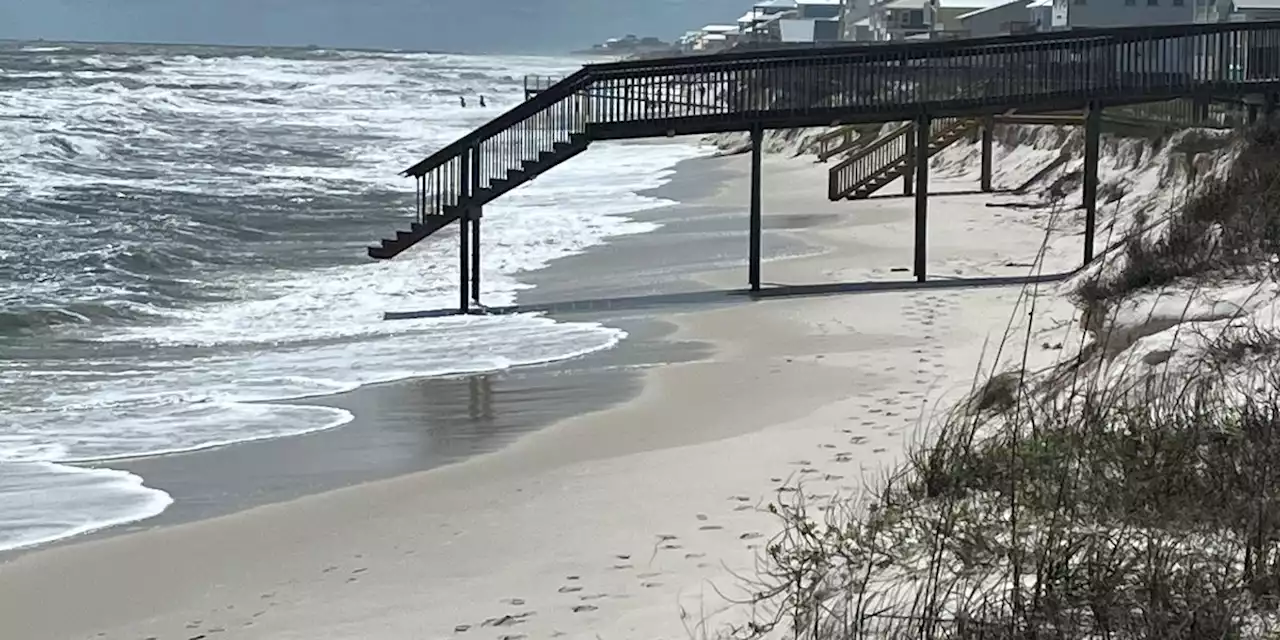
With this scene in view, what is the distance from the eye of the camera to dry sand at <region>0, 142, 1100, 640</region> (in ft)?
23.6

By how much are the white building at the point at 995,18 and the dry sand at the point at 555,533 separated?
5410 centimetres

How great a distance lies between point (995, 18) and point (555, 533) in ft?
207

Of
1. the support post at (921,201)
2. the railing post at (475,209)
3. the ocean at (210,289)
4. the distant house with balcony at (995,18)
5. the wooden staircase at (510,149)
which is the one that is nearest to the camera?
the ocean at (210,289)

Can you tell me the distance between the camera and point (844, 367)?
1374 centimetres

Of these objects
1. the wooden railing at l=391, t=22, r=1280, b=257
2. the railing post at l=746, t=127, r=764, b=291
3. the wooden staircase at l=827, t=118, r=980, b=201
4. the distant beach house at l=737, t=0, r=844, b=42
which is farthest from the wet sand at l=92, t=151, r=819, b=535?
the distant beach house at l=737, t=0, r=844, b=42

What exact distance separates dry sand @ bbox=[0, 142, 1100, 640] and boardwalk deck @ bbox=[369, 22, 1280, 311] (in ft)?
21.6

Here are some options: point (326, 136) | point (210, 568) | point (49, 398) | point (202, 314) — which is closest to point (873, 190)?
point (202, 314)

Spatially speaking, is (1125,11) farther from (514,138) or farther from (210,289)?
(210,289)

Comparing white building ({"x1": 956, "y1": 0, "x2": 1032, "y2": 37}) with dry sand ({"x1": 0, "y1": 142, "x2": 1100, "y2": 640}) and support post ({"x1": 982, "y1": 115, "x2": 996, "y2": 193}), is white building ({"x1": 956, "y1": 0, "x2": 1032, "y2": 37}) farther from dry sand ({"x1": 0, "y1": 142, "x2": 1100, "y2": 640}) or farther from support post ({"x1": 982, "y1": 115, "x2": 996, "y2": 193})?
dry sand ({"x1": 0, "y1": 142, "x2": 1100, "y2": 640})

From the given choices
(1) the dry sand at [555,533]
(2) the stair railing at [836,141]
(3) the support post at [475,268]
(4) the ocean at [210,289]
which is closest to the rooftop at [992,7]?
(4) the ocean at [210,289]

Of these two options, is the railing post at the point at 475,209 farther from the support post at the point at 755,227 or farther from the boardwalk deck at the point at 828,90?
the support post at the point at 755,227

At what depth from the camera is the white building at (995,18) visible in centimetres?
6594

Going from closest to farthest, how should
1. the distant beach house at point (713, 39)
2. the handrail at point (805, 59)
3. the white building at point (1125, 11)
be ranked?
the handrail at point (805, 59) → the white building at point (1125, 11) → the distant beach house at point (713, 39)

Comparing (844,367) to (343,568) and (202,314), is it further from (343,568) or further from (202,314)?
(202,314)
